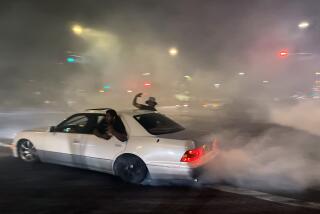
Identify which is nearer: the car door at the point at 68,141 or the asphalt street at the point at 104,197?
the asphalt street at the point at 104,197

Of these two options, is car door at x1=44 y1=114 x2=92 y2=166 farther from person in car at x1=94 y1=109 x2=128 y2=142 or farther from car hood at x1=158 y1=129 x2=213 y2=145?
car hood at x1=158 y1=129 x2=213 y2=145

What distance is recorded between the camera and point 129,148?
5.65 meters

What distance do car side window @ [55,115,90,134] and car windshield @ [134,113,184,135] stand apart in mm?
922

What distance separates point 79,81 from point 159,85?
6568 millimetres

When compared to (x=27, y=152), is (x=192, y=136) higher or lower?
higher

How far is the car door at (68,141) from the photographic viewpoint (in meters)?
6.19

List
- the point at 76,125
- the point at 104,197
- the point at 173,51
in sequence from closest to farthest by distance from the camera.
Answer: the point at 104,197
the point at 76,125
the point at 173,51

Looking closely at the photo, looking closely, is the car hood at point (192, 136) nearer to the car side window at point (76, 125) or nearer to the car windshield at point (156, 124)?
the car windshield at point (156, 124)

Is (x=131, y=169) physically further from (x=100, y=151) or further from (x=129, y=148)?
(x=100, y=151)

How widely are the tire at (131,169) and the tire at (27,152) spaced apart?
1918 millimetres

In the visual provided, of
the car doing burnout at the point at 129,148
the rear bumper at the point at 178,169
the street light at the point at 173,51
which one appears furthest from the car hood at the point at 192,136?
the street light at the point at 173,51

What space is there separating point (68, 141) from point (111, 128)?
928 millimetres

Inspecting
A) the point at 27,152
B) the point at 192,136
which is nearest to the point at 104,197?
the point at 192,136

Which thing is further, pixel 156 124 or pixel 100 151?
pixel 156 124
